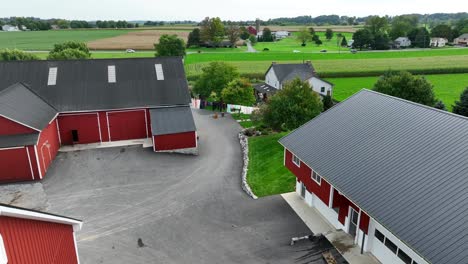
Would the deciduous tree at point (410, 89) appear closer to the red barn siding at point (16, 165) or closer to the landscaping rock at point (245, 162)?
the landscaping rock at point (245, 162)

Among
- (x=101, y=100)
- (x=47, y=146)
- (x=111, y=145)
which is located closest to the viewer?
(x=47, y=146)

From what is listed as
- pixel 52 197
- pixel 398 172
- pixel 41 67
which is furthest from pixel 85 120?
pixel 398 172

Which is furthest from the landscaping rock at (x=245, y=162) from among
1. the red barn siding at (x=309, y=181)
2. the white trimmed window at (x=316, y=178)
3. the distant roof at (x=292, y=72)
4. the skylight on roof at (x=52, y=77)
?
the distant roof at (x=292, y=72)

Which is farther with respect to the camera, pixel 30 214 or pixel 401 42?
pixel 401 42

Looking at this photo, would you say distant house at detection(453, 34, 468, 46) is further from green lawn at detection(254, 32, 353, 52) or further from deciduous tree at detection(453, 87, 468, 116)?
deciduous tree at detection(453, 87, 468, 116)

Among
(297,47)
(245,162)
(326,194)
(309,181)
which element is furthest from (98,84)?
(297,47)

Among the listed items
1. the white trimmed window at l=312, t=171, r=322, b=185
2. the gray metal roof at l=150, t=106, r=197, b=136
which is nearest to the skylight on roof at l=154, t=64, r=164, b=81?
the gray metal roof at l=150, t=106, r=197, b=136

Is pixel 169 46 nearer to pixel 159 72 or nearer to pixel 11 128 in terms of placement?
pixel 159 72

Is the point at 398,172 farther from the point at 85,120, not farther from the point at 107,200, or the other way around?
the point at 85,120
